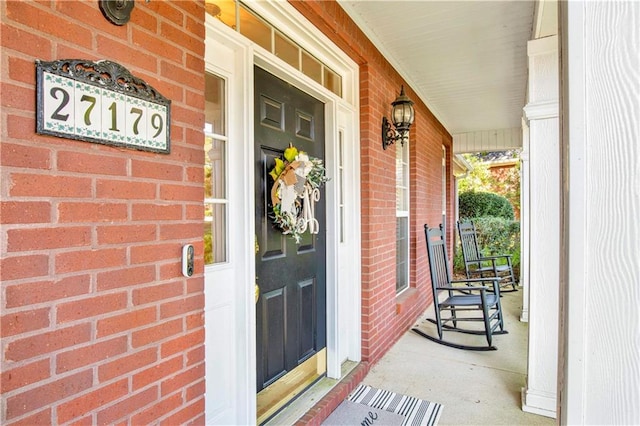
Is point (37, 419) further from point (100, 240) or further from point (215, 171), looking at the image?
point (215, 171)

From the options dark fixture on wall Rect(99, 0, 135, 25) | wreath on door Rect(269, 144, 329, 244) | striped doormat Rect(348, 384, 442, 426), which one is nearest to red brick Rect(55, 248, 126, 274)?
dark fixture on wall Rect(99, 0, 135, 25)

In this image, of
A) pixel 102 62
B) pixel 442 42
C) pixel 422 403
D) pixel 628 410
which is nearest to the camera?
pixel 628 410

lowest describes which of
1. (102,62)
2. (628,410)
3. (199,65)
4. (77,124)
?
(628,410)

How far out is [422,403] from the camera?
2.38 meters

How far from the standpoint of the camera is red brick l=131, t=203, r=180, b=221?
110 centimetres

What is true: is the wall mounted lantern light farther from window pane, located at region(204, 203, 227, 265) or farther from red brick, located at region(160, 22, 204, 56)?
red brick, located at region(160, 22, 204, 56)

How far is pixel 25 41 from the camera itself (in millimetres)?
856

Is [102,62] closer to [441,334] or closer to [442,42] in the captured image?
[442,42]

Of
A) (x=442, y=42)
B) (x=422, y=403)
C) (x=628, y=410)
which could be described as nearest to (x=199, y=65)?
(x=628, y=410)

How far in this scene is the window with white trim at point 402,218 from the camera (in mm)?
4059

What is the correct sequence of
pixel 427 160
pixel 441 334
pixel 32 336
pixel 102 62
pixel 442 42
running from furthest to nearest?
pixel 427 160 < pixel 441 334 < pixel 442 42 < pixel 102 62 < pixel 32 336

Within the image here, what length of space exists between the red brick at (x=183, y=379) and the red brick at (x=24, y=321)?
46 cm

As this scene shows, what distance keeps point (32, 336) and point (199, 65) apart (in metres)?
1.01

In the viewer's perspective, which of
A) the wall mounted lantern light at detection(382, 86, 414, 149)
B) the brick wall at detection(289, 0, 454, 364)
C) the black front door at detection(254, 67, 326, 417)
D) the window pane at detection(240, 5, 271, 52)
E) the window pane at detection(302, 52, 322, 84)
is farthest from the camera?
the wall mounted lantern light at detection(382, 86, 414, 149)
